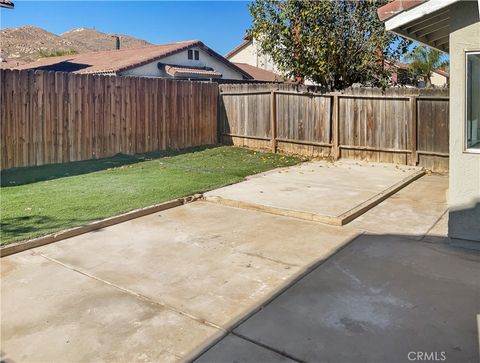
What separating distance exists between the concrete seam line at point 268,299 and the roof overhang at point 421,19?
2.79 metres

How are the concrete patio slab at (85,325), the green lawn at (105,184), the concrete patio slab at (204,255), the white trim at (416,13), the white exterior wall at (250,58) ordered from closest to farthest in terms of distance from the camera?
the concrete patio slab at (85,325), the concrete patio slab at (204,255), the white trim at (416,13), the green lawn at (105,184), the white exterior wall at (250,58)

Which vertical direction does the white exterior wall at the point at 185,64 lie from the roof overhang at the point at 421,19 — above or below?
above

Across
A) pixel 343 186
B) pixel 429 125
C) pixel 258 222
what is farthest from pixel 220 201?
pixel 429 125

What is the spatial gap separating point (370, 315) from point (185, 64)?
2258 cm

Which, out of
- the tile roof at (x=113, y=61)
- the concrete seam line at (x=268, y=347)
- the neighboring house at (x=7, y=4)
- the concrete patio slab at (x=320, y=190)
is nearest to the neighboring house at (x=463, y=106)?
the concrete patio slab at (x=320, y=190)

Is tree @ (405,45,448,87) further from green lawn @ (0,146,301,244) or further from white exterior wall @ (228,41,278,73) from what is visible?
green lawn @ (0,146,301,244)

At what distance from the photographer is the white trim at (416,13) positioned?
4.98m

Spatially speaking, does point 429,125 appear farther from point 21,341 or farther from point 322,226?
point 21,341

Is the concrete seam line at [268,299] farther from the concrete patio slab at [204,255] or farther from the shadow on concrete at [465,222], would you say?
the shadow on concrete at [465,222]

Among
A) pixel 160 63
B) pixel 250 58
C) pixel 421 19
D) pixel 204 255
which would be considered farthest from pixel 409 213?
pixel 250 58

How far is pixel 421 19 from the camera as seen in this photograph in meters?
5.54

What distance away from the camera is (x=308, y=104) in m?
12.5

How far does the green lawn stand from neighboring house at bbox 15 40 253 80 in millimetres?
10124

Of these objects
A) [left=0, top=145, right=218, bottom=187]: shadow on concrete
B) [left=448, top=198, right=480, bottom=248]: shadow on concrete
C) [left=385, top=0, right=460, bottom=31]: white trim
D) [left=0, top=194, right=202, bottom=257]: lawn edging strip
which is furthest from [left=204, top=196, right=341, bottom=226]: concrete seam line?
[left=0, top=145, right=218, bottom=187]: shadow on concrete
